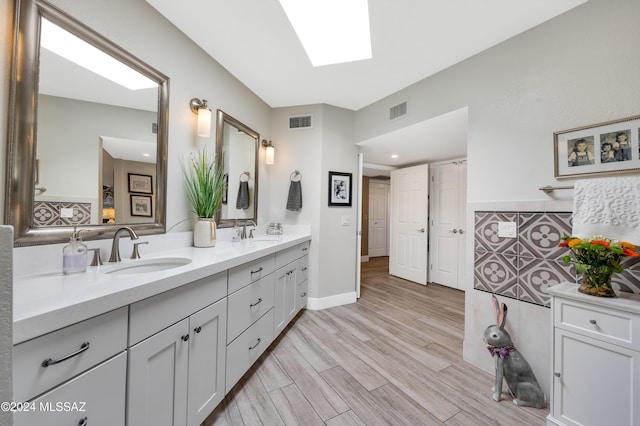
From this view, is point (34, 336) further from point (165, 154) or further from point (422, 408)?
point (422, 408)

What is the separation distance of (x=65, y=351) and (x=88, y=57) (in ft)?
4.60

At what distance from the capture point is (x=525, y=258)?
1629mm

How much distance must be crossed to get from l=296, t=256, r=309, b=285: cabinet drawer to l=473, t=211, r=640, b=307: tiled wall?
1597 millimetres

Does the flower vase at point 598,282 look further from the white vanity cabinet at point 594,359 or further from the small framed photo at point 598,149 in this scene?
the small framed photo at point 598,149

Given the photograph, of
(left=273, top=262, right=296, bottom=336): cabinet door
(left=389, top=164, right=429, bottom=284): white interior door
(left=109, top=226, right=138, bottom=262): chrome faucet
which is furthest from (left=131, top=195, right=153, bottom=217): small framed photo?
(left=389, top=164, right=429, bottom=284): white interior door

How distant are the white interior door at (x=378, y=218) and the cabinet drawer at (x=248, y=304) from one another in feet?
14.7

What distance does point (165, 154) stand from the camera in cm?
161

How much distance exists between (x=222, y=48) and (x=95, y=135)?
1228mm

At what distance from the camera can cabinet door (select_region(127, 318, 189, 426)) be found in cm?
87

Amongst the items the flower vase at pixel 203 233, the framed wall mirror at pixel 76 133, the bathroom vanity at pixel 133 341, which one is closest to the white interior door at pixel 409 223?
the bathroom vanity at pixel 133 341

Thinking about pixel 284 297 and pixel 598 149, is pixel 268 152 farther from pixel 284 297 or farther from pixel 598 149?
pixel 598 149

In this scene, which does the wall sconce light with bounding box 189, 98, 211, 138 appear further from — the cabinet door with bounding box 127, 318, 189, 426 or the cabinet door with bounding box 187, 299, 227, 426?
the cabinet door with bounding box 127, 318, 189, 426

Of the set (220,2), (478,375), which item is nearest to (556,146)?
(478,375)

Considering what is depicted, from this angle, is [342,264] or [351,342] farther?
[342,264]
